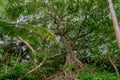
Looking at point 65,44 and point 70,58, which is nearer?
point 70,58

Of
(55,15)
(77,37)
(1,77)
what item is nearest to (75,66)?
(77,37)

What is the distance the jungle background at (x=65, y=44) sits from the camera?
14.2 meters

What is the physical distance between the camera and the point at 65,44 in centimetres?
1691

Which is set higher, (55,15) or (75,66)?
(55,15)

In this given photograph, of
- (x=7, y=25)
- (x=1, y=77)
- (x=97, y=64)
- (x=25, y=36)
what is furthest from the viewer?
(x=97, y=64)

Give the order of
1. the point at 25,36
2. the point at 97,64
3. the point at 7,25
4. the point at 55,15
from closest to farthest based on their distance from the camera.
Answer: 1. the point at 7,25
2. the point at 25,36
3. the point at 55,15
4. the point at 97,64

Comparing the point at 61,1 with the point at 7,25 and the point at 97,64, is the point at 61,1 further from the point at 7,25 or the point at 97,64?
the point at 97,64

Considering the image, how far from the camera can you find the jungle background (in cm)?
1422

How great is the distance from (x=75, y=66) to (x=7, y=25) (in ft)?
20.9

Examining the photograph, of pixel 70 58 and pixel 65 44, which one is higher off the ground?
pixel 65 44

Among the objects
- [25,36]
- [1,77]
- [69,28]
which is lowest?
[1,77]

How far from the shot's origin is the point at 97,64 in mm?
18438

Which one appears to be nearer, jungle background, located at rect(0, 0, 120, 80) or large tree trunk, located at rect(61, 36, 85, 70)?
jungle background, located at rect(0, 0, 120, 80)

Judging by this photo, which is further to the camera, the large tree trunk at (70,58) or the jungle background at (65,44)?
the large tree trunk at (70,58)
